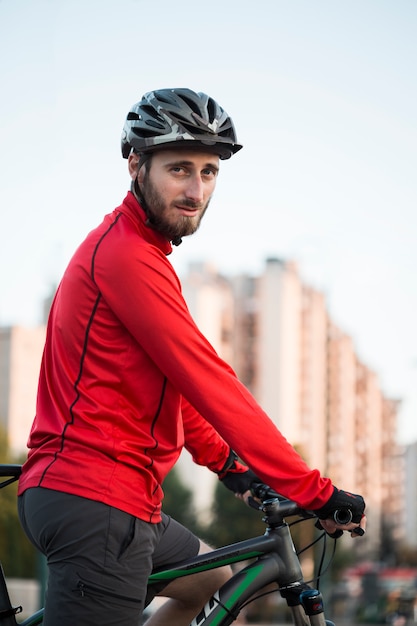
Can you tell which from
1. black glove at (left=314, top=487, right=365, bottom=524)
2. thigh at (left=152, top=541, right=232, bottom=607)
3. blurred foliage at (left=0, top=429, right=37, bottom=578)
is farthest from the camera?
blurred foliage at (left=0, top=429, right=37, bottom=578)

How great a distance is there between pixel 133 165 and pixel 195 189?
24cm

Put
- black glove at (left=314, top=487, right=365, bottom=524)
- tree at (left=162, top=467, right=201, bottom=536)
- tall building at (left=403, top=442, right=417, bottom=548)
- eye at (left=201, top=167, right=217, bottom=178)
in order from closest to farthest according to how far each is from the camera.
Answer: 1. black glove at (left=314, top=487, right=365, bottom=524)
2. eye at (left=201, top=167, right=217, bottom=178)
3. tree at (left=162, top=467, right=201, bottom=536)
4. tall building at (left=403, top=442, right=417, bottom=548)

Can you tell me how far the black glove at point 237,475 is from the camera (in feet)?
11.8

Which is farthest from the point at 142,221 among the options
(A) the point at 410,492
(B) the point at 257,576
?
(A) the point at 410,492

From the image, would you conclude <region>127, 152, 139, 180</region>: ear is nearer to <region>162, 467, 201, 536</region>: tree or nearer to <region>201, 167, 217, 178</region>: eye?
<region>201, 167, 217, 178</region>: eye

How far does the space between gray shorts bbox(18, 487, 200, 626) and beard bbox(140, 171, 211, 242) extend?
78 centimetres

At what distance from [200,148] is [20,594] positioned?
1511 centimetres

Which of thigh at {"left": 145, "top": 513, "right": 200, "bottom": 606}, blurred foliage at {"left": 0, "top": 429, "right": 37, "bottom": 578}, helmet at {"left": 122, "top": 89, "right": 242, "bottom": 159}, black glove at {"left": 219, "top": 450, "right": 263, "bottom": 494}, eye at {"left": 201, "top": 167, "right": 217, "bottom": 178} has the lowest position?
blurred foliage at {"left": 0, "top": 429, "right": 37, "bottom": 578}

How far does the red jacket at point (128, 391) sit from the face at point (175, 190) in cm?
9

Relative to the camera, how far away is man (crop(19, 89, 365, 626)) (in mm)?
2859

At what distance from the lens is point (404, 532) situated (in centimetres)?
12338

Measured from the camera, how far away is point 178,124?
3.03 metres

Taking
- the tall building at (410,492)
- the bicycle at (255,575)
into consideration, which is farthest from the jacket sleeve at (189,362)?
the tall building at (410,492)

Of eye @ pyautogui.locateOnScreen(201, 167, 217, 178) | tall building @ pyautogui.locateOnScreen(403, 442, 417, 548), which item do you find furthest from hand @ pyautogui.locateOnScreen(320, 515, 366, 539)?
tall building @ pyautogui.locateOnScreen(403, 442, 417, 548)
